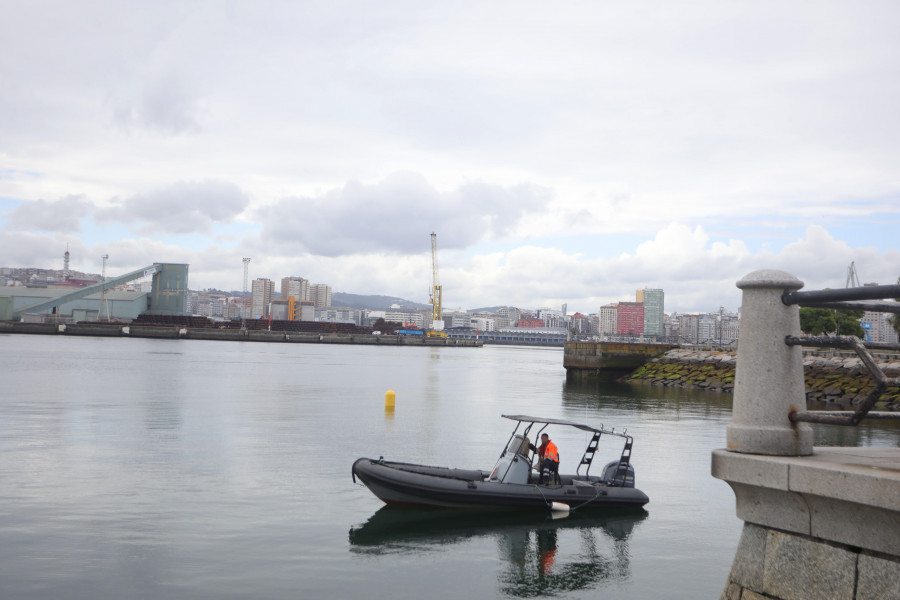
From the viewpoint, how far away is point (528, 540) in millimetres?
17156

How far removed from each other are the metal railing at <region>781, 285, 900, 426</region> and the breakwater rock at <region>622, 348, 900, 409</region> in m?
37.9

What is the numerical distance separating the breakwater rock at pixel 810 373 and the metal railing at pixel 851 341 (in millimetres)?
37886

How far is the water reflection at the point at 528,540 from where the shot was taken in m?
14.8

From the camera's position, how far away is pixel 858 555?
4695 millimetres

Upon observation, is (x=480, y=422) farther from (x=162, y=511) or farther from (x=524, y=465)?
(x=162, y=511)

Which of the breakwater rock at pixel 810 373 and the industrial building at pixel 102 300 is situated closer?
the breakwater rock at pixel 810 373

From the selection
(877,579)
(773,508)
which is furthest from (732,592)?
(877,579)

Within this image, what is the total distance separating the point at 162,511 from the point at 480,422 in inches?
915

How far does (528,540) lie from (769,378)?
12.9m

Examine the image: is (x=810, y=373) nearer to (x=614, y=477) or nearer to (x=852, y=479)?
(x=614, y=477)

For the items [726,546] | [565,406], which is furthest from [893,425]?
[726,546]

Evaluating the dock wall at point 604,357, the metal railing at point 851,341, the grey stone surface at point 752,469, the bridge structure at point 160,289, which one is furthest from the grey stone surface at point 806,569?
the bridge structure at point 160,289

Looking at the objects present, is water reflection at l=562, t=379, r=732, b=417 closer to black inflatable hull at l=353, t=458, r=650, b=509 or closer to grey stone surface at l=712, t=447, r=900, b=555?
black inflatable hull at l=353, t=458, r=650, b=509

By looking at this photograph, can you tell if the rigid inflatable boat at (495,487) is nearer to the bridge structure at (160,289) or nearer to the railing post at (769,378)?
the railing post at (769,378)
